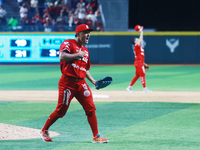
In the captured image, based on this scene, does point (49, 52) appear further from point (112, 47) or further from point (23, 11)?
point (23, 11)

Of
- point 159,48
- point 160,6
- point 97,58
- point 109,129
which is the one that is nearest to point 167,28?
point 160,6

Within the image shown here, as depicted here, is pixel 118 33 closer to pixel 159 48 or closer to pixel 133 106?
pixel 159 48

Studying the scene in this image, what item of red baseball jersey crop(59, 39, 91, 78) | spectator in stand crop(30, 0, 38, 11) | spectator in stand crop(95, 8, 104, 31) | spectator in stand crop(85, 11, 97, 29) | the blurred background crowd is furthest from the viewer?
spectator in stand crop(30, 0, 38, 11)

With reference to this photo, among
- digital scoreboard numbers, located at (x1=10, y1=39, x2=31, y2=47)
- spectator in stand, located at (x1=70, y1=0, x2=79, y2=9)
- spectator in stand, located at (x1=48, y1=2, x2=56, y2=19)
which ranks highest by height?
spectator in stand, located at (x1=70, y1=0, x2=79, y2=9)

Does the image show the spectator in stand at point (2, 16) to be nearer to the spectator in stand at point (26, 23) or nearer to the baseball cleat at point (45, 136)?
the spectator in stand at point (26, 23)

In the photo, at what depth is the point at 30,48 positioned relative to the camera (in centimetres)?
2491

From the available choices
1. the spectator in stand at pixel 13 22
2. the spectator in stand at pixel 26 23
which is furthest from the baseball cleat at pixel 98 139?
the spectator in stand at pixel 13 22

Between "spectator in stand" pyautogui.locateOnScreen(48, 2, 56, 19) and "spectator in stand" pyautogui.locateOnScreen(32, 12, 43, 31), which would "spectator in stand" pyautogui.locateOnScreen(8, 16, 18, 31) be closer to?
"spectator in stand" pyautogui.locateOnScreen(32, 12, 43, 31)

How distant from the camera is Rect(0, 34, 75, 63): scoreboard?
24.9 metres

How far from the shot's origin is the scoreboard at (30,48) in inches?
979

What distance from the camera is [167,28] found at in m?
29.9

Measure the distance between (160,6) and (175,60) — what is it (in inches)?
239

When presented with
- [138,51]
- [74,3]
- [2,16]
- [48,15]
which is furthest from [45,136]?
[74,3]

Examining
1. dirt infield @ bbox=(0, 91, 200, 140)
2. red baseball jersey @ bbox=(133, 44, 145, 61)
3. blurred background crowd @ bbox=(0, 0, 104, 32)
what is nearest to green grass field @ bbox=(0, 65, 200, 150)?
dirt infield @ bbox=(0, 91, 200, 140)
